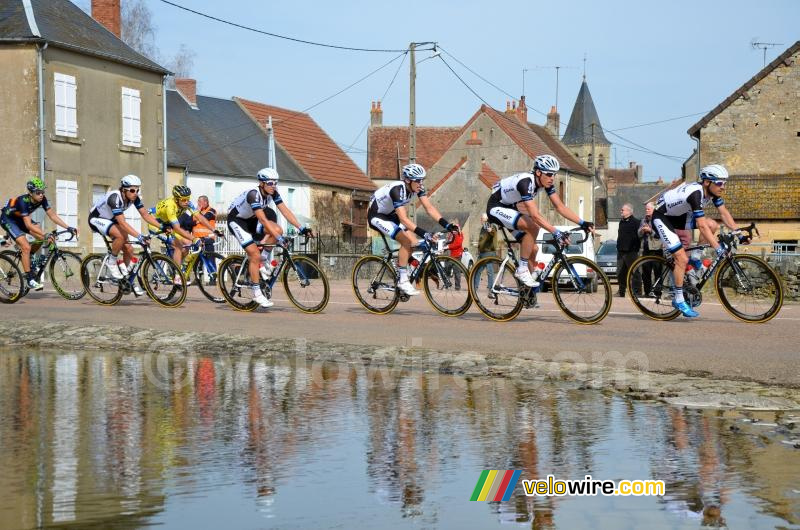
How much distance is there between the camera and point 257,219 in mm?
14891

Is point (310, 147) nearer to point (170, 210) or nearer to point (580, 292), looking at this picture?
point (170, 210)

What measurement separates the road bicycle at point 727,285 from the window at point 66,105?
80.1 feet

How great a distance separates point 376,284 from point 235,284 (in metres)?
2.00

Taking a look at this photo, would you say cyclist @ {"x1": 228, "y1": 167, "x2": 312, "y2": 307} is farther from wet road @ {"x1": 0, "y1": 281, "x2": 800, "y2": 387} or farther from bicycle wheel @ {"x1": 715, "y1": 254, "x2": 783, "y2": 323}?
bicycle wheel @ {"x1": 715, "y1": 254, "x2": 783, "y2": 323}

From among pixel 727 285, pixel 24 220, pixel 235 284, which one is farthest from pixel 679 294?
pixel 24 220

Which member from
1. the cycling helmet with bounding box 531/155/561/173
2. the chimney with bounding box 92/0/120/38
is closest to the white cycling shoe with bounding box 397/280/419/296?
the cycling helmet with bounding box 531/155/561/173

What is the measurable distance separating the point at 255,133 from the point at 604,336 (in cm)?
5057

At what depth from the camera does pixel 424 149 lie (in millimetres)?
93688

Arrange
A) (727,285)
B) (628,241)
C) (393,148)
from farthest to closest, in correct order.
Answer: (393,148)
(628,241)
(727,285)

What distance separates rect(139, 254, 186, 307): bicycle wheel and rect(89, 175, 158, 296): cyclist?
0.91ft

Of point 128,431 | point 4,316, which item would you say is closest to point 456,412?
point 128,431

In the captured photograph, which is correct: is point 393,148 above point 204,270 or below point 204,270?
above

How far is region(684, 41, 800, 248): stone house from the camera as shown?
47469 millimetres

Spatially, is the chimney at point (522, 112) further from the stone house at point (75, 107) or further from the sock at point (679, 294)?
the sock at point (679, 294)
